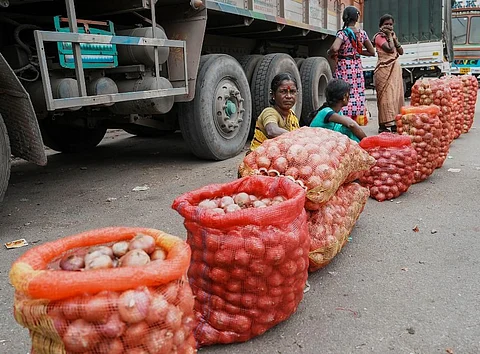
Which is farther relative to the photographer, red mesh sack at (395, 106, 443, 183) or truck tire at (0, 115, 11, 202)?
red mesh sack at (395, 106, 443, 183)

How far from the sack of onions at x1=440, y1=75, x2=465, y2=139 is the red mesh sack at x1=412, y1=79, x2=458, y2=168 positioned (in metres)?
0.91

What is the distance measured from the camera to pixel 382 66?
630cm

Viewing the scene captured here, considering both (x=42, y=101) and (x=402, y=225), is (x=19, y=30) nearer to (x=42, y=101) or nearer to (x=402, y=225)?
(x=42, y=101)

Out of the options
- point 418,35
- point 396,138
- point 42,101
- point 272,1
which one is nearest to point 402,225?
point 396,138

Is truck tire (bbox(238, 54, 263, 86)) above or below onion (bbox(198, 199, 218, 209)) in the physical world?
above

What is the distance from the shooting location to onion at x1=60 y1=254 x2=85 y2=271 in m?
1.30

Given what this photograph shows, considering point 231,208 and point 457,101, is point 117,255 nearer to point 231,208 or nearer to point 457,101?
point 231,208

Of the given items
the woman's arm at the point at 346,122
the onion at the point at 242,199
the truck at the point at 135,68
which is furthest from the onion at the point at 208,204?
the woman's arm at the point at 346,122

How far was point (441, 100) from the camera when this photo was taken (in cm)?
519

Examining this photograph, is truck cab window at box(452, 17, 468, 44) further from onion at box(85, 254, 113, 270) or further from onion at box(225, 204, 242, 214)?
onion at box(85, 254, 113, 270)

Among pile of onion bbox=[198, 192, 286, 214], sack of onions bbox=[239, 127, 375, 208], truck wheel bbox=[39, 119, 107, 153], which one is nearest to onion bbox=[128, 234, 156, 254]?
pile of onion bbox=[198, 192, 286, 214]

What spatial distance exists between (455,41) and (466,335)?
20446 mm

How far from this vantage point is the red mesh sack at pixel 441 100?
4797mm

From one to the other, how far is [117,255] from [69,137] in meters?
5.23
